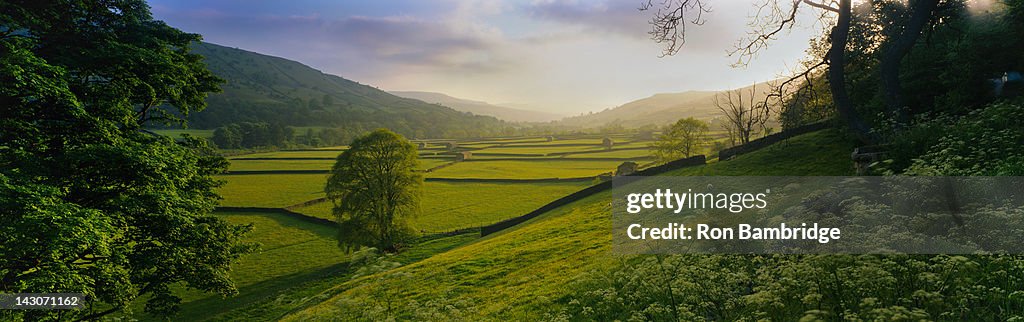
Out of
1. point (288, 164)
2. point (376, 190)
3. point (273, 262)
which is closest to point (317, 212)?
point (273, 262)

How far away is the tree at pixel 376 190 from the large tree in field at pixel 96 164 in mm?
16401

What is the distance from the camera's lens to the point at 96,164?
11531 millimetres

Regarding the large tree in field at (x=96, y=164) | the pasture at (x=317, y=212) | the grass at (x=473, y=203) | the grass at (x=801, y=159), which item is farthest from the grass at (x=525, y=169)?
the large tree in field at (x=96, y=164)

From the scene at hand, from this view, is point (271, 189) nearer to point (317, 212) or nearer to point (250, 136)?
point (317, 212)

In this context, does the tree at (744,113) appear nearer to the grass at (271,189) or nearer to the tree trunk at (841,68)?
the tree trunk at (841,68)

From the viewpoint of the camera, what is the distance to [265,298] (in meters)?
24.1

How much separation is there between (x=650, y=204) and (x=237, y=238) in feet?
60.5

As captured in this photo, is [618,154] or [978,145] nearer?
[978,145]

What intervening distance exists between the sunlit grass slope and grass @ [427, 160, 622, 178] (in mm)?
49275

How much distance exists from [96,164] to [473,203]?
43.0 m

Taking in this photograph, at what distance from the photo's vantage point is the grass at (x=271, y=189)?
54.5m

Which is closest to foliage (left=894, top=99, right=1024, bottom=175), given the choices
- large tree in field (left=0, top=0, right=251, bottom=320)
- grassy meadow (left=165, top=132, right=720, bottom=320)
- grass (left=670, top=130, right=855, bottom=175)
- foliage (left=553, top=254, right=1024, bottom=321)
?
foliage (left=553, top=254, right=1024, bottom=321)

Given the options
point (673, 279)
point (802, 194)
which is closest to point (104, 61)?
point (673, 279)

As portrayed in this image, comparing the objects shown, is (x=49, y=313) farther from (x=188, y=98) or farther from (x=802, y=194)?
(x=802, y=194)
